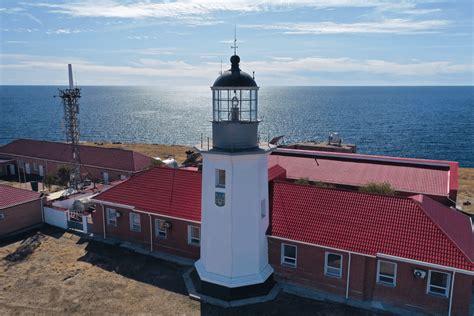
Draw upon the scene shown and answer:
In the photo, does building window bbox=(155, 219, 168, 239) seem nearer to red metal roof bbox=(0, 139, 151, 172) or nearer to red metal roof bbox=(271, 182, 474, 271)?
red metal roof bbox=(271, 182, 474, 271)

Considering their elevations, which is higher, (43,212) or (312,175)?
(312,175)

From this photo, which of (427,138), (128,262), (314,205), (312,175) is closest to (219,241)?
(314,205)

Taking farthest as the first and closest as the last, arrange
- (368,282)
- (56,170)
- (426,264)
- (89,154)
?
(89,154) < (56,170) < (368,282) < (426,264)

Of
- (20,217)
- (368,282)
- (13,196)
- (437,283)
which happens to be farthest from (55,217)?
(437,283)

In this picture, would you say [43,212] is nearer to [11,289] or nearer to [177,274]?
[11,289]

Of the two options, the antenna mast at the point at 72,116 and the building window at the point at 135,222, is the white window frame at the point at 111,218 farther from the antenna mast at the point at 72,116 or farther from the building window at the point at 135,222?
the antenna mast at the point at 72,116

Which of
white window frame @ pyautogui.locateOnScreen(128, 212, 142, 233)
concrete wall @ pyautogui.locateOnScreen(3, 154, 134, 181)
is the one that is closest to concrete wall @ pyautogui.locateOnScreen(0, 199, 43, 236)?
white window frame @ pyautogui.locateOnScreen(128, 212, 142, 233)

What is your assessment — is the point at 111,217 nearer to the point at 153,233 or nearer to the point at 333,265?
the point at 153,233

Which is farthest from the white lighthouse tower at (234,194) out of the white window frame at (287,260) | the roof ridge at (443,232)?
the roof ridge at (443,232)
